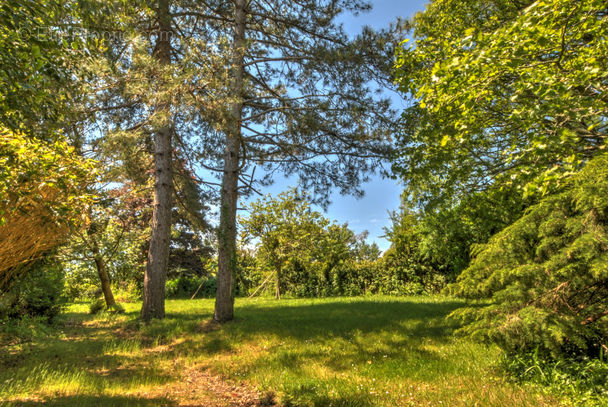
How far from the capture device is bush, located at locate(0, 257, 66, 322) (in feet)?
20.9

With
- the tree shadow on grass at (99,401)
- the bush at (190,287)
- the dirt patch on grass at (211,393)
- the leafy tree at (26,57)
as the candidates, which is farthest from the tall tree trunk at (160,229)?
the bush at (190,287)

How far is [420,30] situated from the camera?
28.4 feet

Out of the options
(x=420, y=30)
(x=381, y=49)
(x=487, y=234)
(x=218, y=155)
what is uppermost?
(x=420, y=30)

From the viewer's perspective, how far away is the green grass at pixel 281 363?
350 centimetres

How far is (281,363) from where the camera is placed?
477 cm

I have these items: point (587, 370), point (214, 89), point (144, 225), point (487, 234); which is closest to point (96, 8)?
point (214, 89)

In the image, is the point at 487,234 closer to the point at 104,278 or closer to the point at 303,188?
the point at 303,188

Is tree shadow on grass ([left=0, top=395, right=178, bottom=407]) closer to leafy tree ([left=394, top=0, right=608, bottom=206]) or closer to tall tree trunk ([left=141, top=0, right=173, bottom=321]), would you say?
tall tree trunk ([left=141, top=0, right=173, bottom=321])

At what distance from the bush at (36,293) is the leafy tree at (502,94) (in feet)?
28.6

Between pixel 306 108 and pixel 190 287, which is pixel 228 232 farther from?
pixel 190 287

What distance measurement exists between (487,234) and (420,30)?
21.5 ft

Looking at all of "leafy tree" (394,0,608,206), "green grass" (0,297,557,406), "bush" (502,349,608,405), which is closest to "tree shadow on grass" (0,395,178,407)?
"green grass" (0,297,557,406)

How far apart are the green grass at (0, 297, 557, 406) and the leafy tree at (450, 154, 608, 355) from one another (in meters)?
0.66

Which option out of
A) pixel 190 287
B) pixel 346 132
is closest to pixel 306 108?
pixel 346 132
